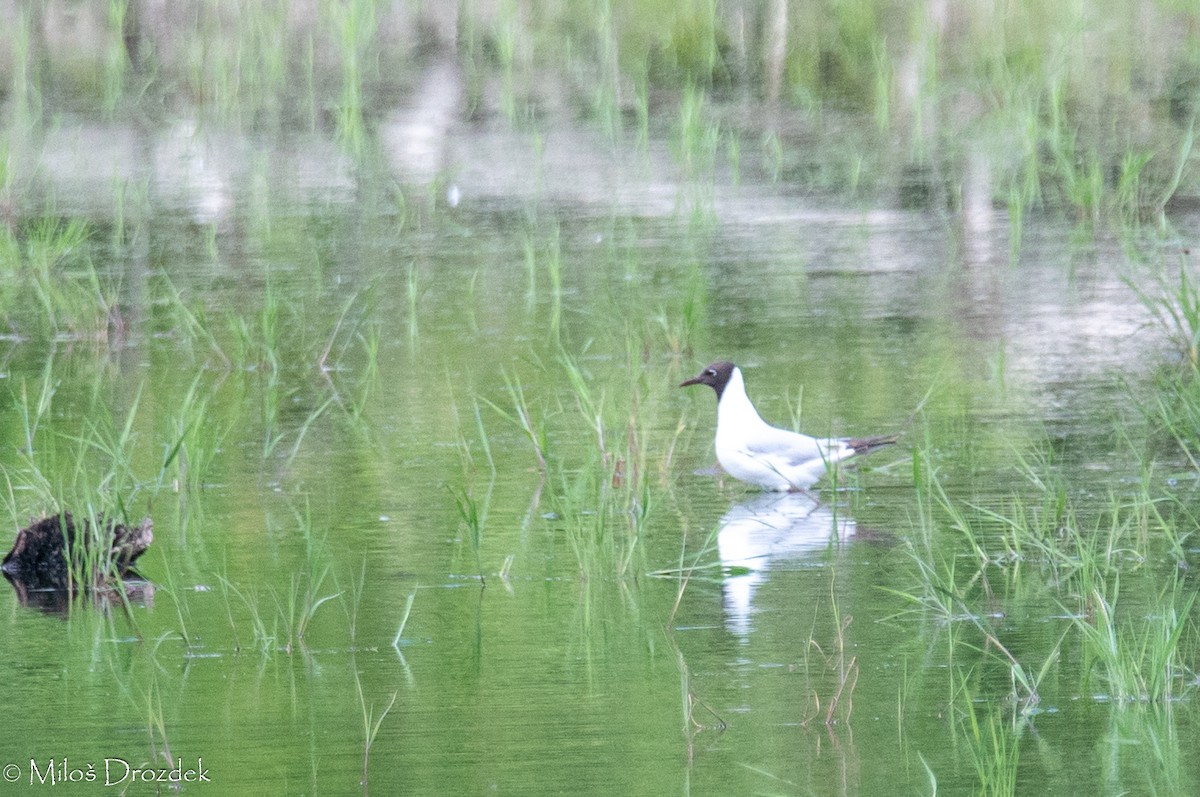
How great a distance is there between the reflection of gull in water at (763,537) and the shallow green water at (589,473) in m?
0.02

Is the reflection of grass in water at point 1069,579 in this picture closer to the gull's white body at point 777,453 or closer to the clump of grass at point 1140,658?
the clump of grass at point 1140,658

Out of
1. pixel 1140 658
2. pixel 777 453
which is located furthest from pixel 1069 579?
pixel 777 453

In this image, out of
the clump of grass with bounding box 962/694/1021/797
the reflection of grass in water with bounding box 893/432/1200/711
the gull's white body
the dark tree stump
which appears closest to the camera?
the clump of grass with bounding box 962/694/1021/797

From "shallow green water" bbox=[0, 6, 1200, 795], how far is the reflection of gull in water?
17mm

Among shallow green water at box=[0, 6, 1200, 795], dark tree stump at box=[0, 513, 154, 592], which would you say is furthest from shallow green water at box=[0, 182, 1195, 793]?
dark tree stump at box=[0, 513, 154, 592]

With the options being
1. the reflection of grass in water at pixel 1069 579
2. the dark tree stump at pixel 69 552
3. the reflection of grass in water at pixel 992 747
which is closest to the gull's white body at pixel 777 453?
the reflection of grass in water at pixel 1069 579

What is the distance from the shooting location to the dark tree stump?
5.32m

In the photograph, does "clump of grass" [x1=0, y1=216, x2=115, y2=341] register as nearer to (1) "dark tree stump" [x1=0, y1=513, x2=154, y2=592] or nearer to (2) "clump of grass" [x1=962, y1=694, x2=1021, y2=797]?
(1) "dark tree stump" [x1=0, y1=513, x2=154, y2=592]

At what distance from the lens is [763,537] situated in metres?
5.91

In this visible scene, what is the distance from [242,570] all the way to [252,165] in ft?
→ 27.9

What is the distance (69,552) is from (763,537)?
6.16 ft

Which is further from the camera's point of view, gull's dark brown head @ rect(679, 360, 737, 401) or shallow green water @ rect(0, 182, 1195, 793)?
gull's dark brown head @ rect(679, 360, 737, 401)

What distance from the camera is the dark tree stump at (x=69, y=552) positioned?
532cm

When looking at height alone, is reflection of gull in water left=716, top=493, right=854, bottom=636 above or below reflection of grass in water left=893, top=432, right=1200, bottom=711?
below
